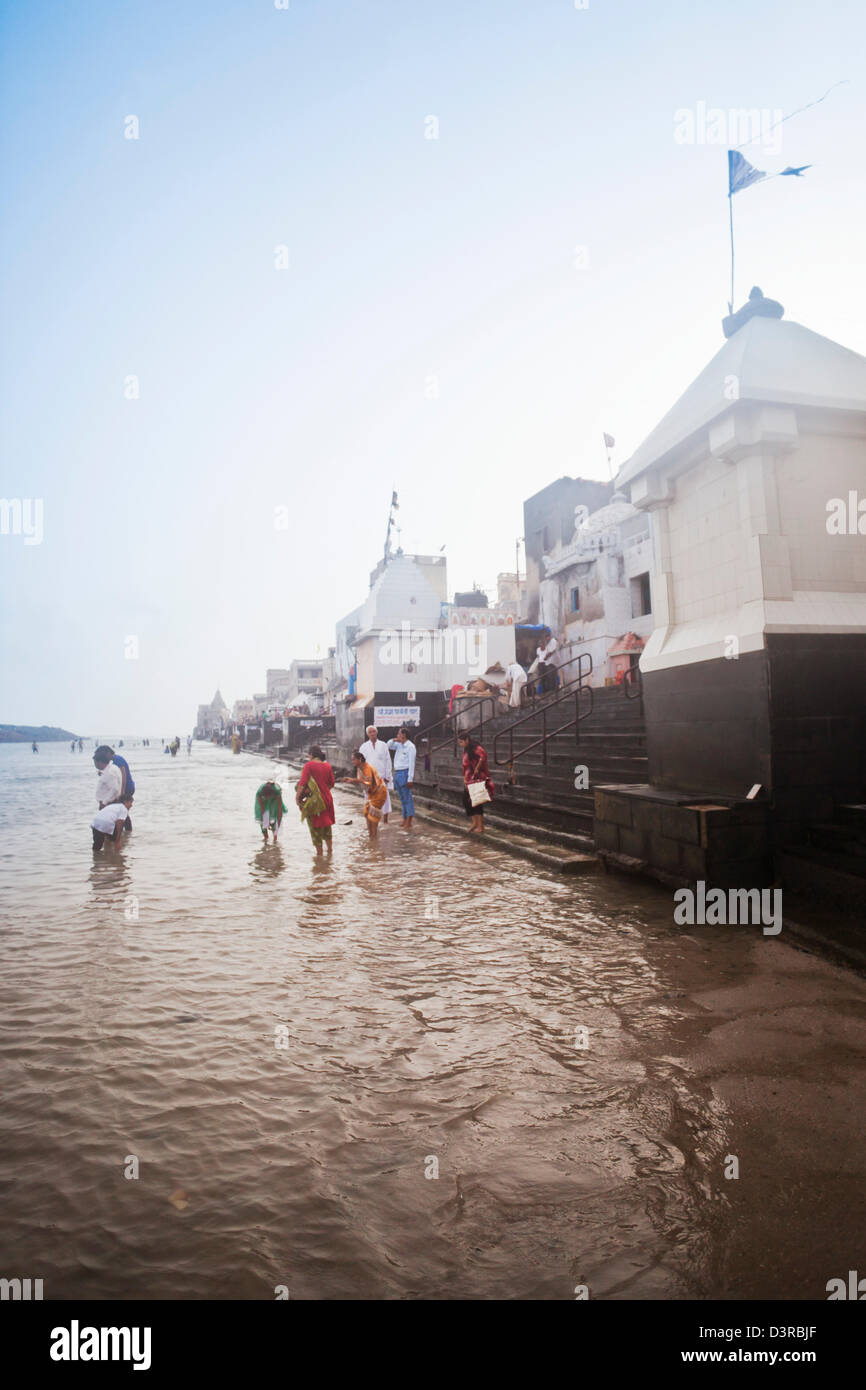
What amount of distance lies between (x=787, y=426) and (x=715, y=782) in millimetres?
3348

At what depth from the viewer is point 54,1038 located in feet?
14.2

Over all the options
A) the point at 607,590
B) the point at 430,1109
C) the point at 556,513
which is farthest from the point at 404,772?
the point at 556,513

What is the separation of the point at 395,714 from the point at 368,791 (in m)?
13.4

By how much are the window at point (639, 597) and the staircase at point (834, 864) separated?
2220 cm

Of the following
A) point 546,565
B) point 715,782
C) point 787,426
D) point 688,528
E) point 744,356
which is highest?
point 546,565

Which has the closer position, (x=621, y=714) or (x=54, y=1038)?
(x=54, y=1038)

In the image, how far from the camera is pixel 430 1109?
3342 millimetres

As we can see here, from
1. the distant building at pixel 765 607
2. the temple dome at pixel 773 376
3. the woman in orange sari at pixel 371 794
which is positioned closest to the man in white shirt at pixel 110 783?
the woman in orange sari at pixel 371 794

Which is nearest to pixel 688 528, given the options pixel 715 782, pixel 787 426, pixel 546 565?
pixel 787 426

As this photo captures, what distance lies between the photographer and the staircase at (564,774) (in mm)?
10438

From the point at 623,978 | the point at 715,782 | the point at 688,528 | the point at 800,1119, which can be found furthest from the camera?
the point at 688,528
